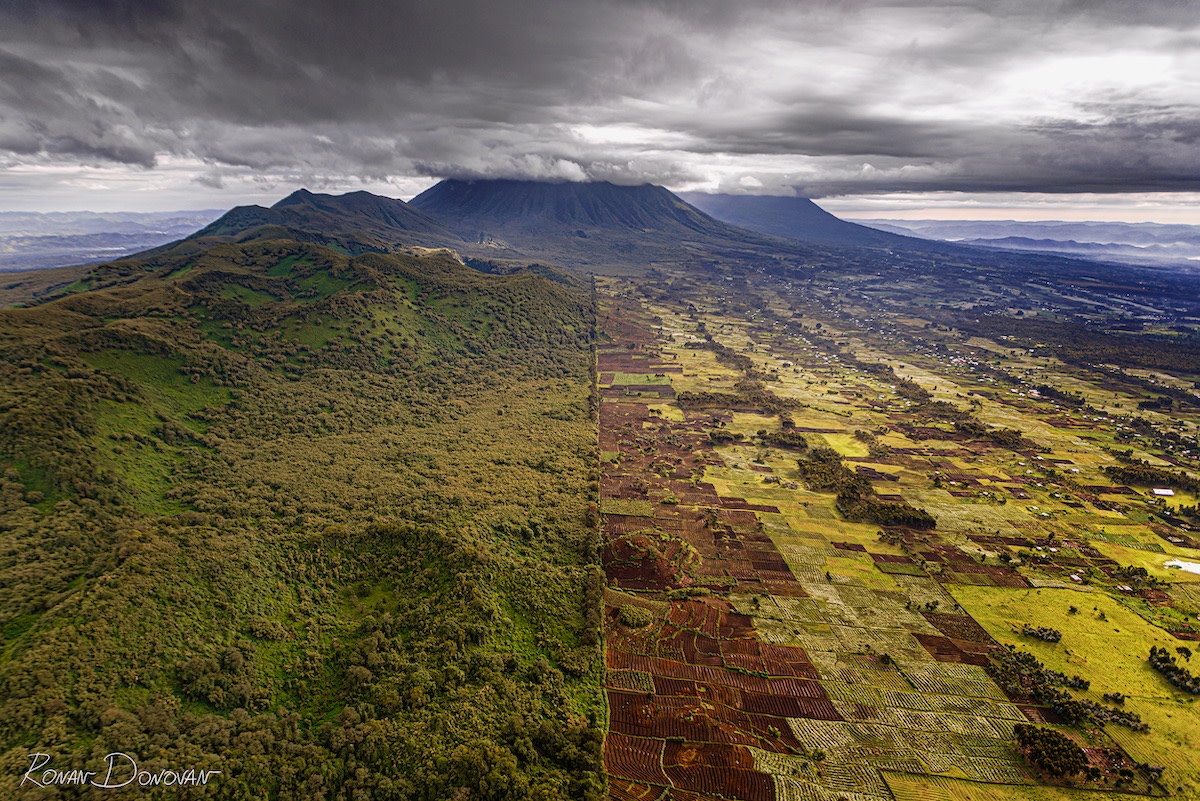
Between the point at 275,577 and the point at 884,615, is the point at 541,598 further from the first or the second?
the point at 884,615

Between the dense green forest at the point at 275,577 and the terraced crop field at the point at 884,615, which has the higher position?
the dense green forest at the point at 275,577

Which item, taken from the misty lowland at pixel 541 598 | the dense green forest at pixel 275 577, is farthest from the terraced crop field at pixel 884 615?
the dense green forest at pixel 275 577

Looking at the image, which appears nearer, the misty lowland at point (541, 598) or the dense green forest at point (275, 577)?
the dense green forest at point (275, 577)

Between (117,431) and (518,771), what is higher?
(117,431)

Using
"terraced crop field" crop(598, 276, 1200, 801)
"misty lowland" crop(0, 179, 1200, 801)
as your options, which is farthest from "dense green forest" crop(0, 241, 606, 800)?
"terraced crop field" crop(598, 276, 1200, 801)

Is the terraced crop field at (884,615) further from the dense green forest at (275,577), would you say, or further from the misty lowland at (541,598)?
the dense green forest at (275,577)

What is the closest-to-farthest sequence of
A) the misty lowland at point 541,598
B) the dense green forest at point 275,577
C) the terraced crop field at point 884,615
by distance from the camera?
the dense green forest at point 275,577
the misty lowland at point 541,598
the terraced crop field at point 884,615

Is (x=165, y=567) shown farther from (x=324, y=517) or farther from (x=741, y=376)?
(x=741, y=376)

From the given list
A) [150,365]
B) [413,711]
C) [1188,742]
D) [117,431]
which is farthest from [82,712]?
[1188,742]
